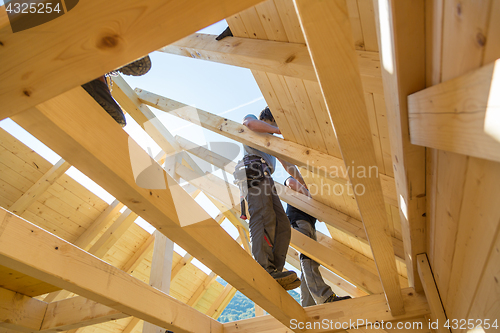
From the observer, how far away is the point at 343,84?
2.28ft

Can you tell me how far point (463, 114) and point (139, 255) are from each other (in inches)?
200

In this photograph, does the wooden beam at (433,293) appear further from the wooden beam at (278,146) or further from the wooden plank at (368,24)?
the wooden plank at (368,24)

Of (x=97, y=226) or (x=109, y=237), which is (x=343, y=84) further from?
(x=97, y=226)

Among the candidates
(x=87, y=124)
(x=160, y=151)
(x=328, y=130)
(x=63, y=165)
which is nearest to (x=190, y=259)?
(x=160, y=151)

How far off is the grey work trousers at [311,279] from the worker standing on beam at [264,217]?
784 millimetres

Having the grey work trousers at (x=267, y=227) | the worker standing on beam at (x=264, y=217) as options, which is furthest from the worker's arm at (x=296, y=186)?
the grey work trousers at (x=267, y=227)

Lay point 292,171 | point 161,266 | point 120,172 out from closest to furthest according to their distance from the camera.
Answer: point 120,172
point 161,266
point 292,171

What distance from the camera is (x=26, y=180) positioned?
140 inches

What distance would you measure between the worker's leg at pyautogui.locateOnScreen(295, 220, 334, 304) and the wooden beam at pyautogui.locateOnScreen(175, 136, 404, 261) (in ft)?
1.02

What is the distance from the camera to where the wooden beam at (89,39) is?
0.51m

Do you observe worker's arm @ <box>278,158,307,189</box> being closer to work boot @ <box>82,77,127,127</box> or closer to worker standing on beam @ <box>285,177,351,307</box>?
worker standing on beam @ <box>285,177,351,307</box>

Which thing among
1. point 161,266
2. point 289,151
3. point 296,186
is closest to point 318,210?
point 296,186

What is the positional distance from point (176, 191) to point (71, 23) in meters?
0.59

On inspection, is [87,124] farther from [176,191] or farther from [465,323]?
[465,323]
